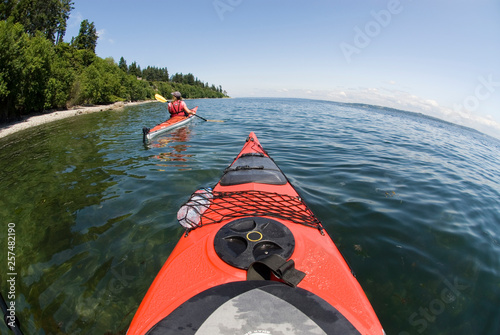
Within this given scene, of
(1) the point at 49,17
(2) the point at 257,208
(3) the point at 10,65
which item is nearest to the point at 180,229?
(2) the point at 257,208

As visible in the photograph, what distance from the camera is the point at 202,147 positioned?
853cm

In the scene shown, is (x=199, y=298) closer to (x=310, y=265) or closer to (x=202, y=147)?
(x=310, y=265)

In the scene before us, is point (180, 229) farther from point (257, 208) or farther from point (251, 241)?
point (251, 241)

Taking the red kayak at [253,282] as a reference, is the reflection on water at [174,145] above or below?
below

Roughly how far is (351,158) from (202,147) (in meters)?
5.38

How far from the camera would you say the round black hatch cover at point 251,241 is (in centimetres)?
198

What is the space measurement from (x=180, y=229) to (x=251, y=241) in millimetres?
1876

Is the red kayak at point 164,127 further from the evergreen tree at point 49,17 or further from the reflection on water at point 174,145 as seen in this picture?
the evergreen tree at point 49,17

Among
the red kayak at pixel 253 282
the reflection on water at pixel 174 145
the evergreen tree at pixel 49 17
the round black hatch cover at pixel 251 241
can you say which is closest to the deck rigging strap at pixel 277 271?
the red kayak at pixel 253 282

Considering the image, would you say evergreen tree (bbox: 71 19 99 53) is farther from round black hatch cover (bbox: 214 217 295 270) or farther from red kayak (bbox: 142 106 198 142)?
round black hatch cover (bbox: 214 217 295 270)

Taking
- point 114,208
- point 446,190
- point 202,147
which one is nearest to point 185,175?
point 114,208

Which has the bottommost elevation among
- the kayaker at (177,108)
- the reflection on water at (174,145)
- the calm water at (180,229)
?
the calm water at (180,229)

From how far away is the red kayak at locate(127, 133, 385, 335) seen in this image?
1.37 meters

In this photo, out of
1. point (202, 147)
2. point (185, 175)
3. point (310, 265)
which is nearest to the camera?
point (310, 265)
